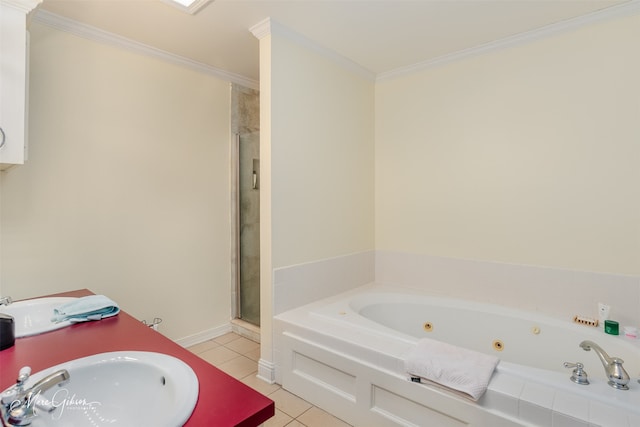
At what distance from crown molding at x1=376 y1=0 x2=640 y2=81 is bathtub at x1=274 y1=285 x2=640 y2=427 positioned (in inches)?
75.6

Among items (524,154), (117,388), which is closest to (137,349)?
(117,388)

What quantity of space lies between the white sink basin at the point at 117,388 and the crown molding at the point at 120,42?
2.13 meters

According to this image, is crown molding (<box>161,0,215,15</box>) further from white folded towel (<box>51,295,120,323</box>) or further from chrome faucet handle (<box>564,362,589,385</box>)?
chrome faucet handle (<box>564,362,589,385</box>)

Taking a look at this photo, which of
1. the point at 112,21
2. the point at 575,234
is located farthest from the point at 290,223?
the point at 575,234

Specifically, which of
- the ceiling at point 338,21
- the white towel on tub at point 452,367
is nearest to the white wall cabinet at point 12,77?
the ceiling at point 338,21

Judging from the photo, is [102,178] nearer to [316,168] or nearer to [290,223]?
[290,223]

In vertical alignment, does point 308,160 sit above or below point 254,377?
above

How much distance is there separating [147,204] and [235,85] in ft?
4.53

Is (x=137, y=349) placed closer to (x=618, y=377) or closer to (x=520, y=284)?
(x=618, y=377)

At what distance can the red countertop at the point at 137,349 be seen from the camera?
0.79 m

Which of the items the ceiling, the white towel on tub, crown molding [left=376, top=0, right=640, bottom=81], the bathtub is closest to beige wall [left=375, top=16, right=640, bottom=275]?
crown molding [left=376, top=0, right=640, bottom=81]

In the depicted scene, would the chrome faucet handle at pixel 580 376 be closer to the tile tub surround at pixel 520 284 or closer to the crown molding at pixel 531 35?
the tile tub surround at pixel 520 284

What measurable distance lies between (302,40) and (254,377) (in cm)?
247

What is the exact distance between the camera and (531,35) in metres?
2.27
